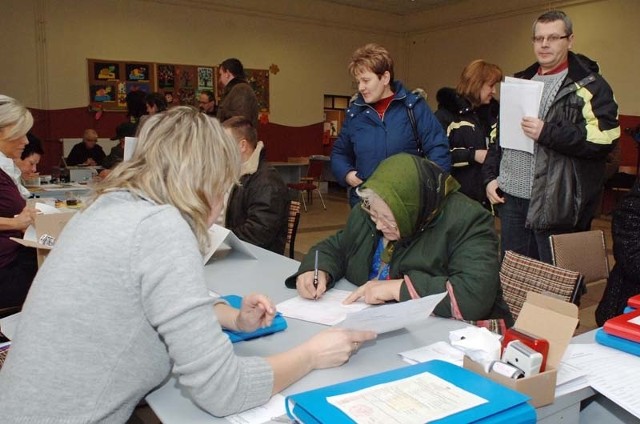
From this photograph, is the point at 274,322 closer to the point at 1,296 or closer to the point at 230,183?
the point at 230,183

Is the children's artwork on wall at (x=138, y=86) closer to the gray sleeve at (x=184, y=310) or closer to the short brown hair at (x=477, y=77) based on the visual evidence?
the short brown hair at (x=477, y=77)

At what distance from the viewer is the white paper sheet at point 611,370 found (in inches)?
46.1

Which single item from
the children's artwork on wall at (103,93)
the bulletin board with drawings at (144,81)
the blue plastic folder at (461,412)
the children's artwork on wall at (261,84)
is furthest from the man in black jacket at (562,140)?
the children's artwork on wall at (261,84)

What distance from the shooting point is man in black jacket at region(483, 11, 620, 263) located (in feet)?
8.21

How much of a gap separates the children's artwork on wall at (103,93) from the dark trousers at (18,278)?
6.43 m

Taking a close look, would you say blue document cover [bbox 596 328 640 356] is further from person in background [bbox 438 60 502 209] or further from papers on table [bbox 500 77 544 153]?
person in background [bbox 438 60 502 209]

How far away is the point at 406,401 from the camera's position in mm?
1011

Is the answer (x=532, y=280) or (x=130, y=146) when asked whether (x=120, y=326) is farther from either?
(x=532, y=280)

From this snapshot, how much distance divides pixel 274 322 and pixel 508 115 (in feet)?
5.77

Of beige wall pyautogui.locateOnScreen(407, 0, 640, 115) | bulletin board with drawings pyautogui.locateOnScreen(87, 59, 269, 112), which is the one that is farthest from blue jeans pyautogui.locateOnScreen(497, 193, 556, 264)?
bulletin board with drawings pyautogui.locateOnScreen(87, 59, 269, 112)

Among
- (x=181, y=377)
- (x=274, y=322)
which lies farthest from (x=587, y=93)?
(x=181, y=377)

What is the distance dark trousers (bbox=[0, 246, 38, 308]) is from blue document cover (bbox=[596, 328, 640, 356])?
247cm

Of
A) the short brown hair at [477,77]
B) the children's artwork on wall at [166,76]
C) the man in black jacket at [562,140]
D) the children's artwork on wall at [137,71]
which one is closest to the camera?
the man in black jacket at [562,140]

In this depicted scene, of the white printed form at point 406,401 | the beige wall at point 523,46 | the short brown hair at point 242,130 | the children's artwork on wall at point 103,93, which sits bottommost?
the white printed form at point 406,401
